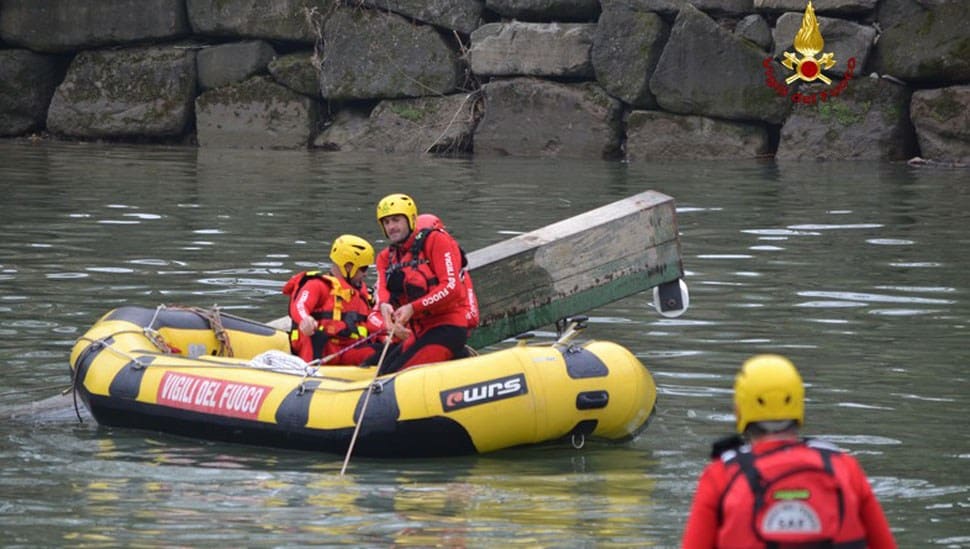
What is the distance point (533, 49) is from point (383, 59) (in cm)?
224

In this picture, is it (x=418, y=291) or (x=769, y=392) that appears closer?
(x=769, y=392)

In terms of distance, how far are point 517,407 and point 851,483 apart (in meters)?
3.74

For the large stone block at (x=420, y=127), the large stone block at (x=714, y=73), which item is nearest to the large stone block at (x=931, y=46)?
the large stone block at (x=714, y=73)

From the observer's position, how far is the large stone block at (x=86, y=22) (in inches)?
957

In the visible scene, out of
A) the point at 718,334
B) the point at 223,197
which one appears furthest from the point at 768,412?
the point at 223,197

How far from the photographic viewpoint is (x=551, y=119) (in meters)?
22.2

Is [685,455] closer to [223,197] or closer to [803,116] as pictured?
[223,197]

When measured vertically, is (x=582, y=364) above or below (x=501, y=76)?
below

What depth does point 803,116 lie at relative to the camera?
836 inches

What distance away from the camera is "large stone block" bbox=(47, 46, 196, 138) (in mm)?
24219

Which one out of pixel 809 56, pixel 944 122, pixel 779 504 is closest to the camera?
pixel 779 504

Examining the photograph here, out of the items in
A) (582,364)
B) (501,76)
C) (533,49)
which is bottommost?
(582,364)

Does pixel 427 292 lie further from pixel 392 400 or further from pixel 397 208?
pixel 392 400

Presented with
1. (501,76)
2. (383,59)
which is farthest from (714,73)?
(383,59)
